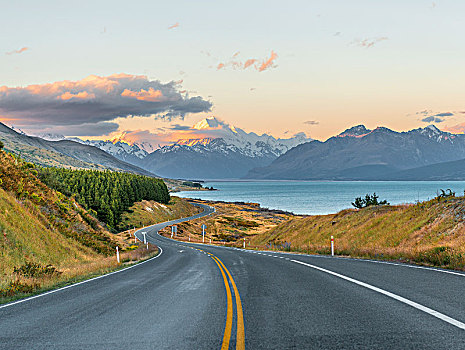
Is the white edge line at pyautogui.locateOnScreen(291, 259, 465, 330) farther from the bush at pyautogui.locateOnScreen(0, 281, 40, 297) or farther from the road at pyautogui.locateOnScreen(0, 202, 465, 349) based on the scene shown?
the bush at pyautogui.locateOnScreen(0, 281, 40, 297)

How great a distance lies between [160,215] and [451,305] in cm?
11511

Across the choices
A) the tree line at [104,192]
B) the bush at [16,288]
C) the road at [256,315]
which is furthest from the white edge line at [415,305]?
the tree line at [104,192]

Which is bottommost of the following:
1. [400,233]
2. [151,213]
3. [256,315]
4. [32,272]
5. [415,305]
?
[151,213]

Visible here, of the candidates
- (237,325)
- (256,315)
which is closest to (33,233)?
(256,315)

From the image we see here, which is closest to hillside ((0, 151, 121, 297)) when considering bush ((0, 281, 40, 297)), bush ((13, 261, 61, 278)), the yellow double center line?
bush ((0, 281, 40, 297))

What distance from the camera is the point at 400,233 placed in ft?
88.0

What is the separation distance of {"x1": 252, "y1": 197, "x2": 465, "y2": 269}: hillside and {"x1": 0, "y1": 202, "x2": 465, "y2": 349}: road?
4584mm

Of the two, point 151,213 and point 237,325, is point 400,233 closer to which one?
point 237,325

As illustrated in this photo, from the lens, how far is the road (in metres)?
6.10

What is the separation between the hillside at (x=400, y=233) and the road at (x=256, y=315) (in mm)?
4584

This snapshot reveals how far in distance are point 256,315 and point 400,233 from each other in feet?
72.4

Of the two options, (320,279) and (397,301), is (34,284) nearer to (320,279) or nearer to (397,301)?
(320,279)

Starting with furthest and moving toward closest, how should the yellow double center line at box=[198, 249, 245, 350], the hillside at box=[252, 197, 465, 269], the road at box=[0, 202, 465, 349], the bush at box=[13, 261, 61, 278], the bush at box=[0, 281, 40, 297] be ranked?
1. the hillside at box=[252, 197, 465, 269]
2. the bush at box=[13, 261, 61, 278]
3. the bush at box=[0, 281, 40, 297]
4. the road at box=[0, 202, 465, 349]
5. the yellow double center line at box=[198, 249, 245, 350]

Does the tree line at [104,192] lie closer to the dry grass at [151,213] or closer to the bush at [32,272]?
the dry grass at [151,213]
